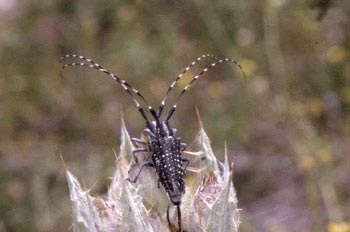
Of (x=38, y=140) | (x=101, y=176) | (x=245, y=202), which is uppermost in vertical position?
(x=38, y=140)

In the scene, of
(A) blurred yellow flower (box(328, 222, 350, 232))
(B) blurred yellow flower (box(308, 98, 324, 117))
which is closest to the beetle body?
(A) blurred yellow flower (box(328, 222, 350, 232))

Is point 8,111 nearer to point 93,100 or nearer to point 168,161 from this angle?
point 93,100

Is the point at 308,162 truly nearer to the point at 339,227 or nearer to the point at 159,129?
the point at 339,227

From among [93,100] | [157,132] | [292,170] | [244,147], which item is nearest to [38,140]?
[93,100]

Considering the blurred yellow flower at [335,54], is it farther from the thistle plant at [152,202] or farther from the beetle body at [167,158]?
the thistle plant at [152,202]

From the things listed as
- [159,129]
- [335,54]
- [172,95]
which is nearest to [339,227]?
[335,54]
